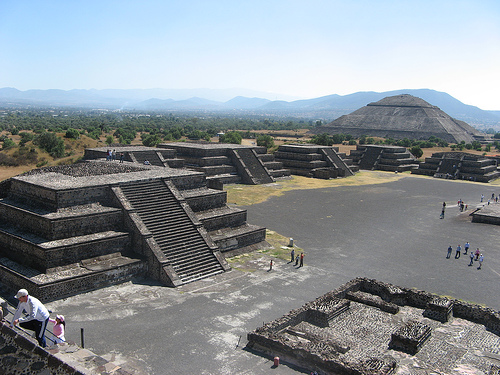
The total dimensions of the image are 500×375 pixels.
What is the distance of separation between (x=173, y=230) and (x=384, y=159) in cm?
5056

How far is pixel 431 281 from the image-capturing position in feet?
65.4

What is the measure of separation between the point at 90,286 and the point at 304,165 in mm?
39317

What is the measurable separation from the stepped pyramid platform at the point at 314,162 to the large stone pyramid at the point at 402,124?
64.7 metres

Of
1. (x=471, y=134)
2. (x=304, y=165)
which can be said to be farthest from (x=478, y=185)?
(x=471, y=134)

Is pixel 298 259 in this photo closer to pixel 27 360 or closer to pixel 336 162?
pixel 27 360

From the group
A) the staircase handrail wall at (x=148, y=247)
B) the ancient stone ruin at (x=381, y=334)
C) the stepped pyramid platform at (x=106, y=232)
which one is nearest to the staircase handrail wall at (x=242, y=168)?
the stepped pyramid platform at (x=106, y=232)

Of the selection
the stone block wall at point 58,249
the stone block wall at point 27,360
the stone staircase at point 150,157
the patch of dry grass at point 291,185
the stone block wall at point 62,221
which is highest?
the stone staircase at point 150,157

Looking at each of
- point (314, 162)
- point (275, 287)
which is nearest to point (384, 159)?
point (314, 162)

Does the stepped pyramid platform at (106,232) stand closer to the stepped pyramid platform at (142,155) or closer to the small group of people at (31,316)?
the small group of people at (31,316)

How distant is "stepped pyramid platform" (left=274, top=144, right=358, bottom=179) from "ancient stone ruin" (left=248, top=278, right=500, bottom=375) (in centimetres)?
3481

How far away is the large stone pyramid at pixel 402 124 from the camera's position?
115750 mm

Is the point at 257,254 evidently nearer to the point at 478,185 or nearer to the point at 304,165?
the point at 304,165

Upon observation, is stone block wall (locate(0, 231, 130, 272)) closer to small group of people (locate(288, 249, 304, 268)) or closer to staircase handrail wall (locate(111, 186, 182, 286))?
staircase handrail wall (locate(111, 186, 182, 286))

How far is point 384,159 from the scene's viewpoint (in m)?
64.8
